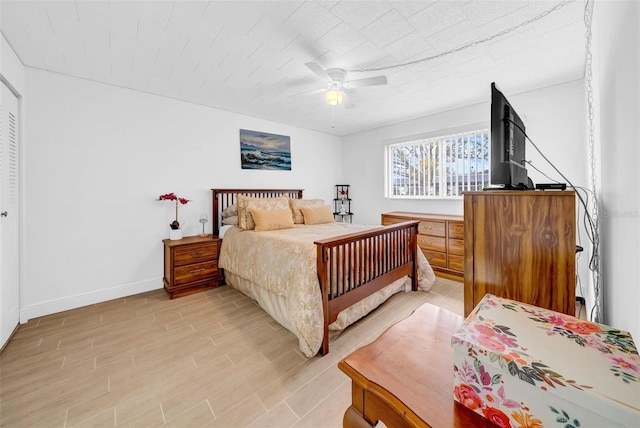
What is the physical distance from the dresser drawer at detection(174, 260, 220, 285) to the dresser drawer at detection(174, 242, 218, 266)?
0.20ft

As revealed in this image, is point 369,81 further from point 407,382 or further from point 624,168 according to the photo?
point 407,382

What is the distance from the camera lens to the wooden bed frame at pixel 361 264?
198 centimetres

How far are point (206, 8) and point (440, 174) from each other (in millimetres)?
3713

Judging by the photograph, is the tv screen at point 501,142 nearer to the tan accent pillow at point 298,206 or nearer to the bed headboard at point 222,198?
the tan accent pillow at point 298,206

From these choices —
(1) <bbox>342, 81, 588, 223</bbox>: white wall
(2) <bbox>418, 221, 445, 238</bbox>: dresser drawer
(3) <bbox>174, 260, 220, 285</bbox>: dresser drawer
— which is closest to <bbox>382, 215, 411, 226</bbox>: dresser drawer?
(2) <bbox>418, 221, 445, 238</bbox>: dresser drawer

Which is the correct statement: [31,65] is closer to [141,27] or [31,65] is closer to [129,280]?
[141,27]

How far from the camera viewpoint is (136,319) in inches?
98.3

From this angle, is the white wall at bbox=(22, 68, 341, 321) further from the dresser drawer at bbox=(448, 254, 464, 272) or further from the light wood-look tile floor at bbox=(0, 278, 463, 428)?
the dresser drawer at bbox=(448, 254, 464, 272)

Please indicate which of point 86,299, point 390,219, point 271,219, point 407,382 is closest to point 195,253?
point 271,219

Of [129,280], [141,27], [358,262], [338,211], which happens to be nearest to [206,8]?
[141,27]

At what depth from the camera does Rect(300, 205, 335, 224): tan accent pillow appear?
377cm

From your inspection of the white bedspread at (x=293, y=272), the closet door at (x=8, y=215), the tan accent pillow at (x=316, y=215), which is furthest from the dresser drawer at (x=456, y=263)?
the closet door at (x=8, y=215)

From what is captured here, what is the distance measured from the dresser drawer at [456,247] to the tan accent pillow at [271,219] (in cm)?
225

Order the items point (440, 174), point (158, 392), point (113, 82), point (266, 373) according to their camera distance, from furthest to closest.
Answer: point (440, 174) → point (113, 82) → point (266, 373) → point (158, 392)
